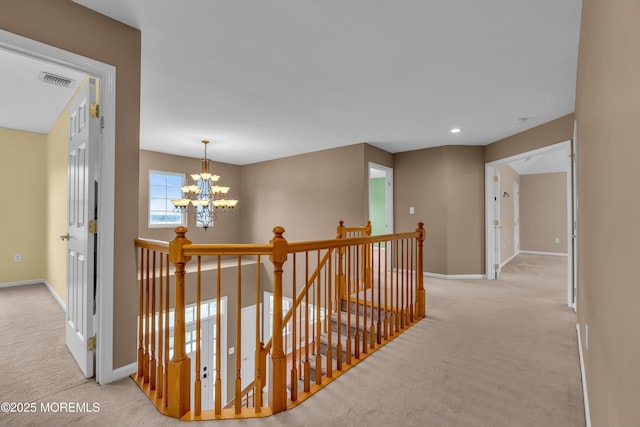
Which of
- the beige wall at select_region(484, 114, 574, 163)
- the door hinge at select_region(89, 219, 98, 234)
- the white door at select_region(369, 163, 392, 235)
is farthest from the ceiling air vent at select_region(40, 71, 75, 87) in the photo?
the white door at select_region(369, 163, 392, 235)

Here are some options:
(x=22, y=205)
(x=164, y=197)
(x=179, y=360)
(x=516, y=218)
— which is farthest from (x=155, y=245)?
(x=516, y=218)

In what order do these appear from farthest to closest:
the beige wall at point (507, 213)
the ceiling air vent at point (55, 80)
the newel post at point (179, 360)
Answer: the beige wall at point (507, 213) < the ceiling air vent at point (55, 80) < the newel post at point (179, 360)

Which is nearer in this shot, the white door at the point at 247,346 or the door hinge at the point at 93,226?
the door hinge at the point at 93,226

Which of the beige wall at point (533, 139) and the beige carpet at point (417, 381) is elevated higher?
the beige wall at point (533, 139)

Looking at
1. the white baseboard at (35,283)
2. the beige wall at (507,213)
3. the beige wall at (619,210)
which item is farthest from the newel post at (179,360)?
the beige wall at (507,213)

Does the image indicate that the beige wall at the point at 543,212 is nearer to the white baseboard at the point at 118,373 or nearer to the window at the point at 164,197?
the window at the point at 164,197

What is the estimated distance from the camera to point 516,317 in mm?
3361

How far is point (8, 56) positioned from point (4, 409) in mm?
2547

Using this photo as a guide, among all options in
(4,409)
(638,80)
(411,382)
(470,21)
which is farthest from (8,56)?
(411,382)

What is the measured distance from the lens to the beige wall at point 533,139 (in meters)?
3.84

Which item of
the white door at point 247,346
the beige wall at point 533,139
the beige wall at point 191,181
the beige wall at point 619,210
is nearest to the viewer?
the beige wall at point 619,210

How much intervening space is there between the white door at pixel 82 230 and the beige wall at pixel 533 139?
16.2ft

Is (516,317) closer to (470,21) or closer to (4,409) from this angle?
(470,21)

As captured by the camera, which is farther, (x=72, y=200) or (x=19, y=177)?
(x=19, y=177)
